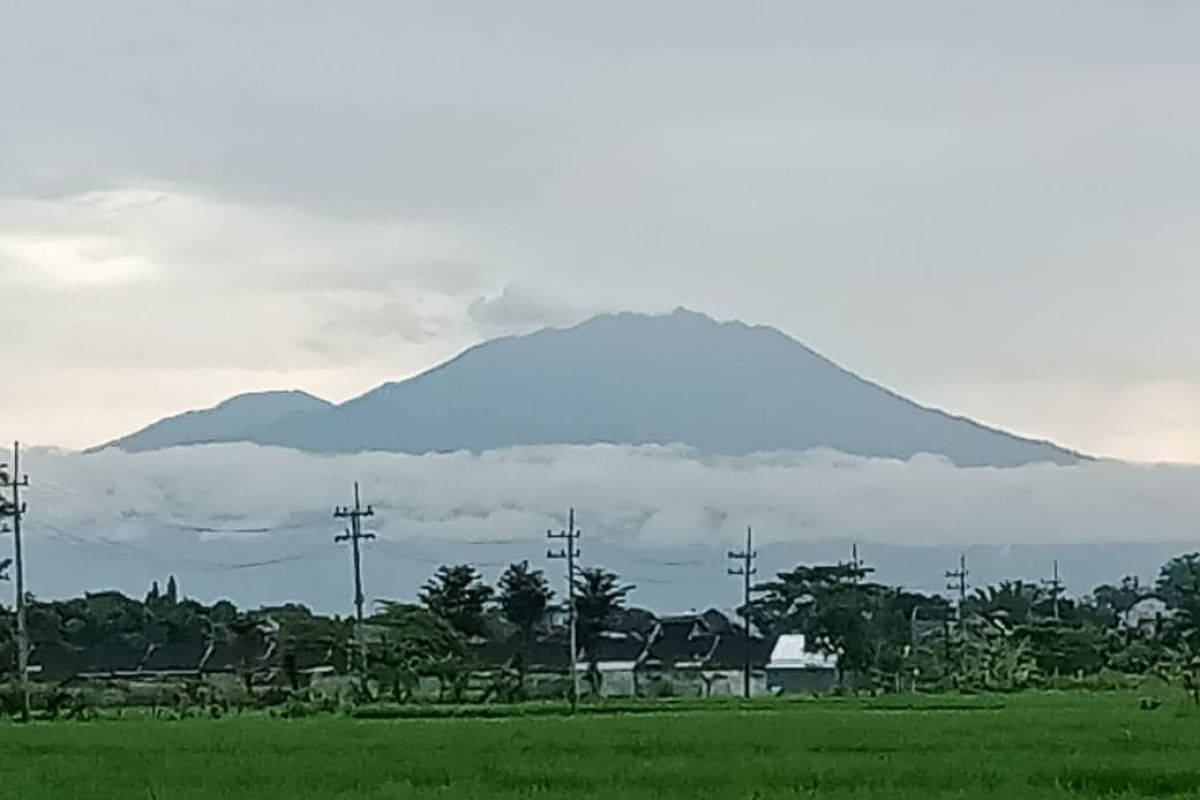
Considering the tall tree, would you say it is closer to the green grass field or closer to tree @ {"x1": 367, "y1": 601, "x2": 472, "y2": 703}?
tree @ {"x1": 367, "y1": 601, "x2": 472, "y2": 703}

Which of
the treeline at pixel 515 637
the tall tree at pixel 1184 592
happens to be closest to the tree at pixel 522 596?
the treeline at pixel 515 637

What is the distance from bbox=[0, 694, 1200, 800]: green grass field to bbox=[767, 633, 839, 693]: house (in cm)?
2880

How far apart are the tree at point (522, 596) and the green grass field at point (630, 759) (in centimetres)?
2720

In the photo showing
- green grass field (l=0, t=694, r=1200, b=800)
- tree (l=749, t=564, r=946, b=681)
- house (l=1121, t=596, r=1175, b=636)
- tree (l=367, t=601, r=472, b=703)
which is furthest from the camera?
house (l=1121, t=596, r=1175, b=636)

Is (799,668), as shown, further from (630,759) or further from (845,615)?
(630,759)

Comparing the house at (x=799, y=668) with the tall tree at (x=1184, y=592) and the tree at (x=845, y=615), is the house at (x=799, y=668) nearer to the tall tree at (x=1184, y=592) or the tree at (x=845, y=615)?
the tree at (x=845, y=615)

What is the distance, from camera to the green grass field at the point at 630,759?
1518 centimetres

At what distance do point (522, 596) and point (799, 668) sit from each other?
29.2ft

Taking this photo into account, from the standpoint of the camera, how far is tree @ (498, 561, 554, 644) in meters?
54.7

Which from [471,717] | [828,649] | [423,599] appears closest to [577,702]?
[471,717]

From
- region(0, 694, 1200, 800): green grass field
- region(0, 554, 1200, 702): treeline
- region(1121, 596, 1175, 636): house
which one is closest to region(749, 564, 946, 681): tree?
region(0, 554, 1200, 702): treeline

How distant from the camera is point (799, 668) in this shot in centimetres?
5853

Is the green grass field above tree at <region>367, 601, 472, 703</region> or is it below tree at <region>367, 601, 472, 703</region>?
below

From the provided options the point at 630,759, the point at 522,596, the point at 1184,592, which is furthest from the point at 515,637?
the point at 630,759
